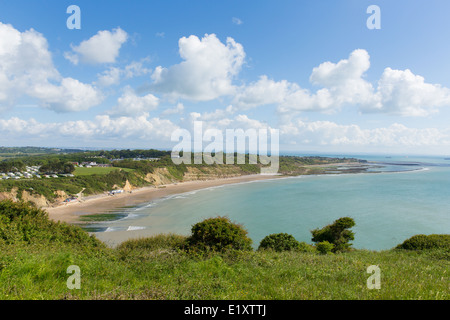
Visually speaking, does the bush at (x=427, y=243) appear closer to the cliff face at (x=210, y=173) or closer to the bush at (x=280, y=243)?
the bush at (x=280, y=243)

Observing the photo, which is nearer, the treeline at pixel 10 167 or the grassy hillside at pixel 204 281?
the grassy hillside at pixel 204 281

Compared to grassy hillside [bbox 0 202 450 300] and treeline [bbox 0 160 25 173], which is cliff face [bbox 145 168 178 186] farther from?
grassy hillside [bbox 0 202 450 300]

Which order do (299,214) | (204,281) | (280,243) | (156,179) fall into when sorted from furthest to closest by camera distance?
(156,179), (299,214), (280,243), (204,281)

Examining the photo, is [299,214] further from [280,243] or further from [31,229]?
[31,229]

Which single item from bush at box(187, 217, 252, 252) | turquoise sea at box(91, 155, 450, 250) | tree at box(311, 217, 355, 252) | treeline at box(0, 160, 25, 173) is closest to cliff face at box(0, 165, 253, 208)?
turquoise sea at box(91, 155, 450, 250)

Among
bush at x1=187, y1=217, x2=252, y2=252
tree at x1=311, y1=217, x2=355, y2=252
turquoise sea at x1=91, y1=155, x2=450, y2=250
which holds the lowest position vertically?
turquoise sea at x1=91, y1=155, x2=450, y2=250

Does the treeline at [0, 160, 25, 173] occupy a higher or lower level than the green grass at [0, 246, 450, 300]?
lower

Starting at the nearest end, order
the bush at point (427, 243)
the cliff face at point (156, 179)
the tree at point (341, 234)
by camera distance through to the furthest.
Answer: the bush at point (427, 243) → the tree at point (341, 234) → the cliff face at point (156, 179)

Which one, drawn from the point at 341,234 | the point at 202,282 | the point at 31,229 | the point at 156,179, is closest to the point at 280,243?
the point at 341,234

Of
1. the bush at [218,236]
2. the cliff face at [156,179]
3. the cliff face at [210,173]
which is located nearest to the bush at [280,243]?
the bush at [218,236]

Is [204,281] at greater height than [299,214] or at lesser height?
greater
